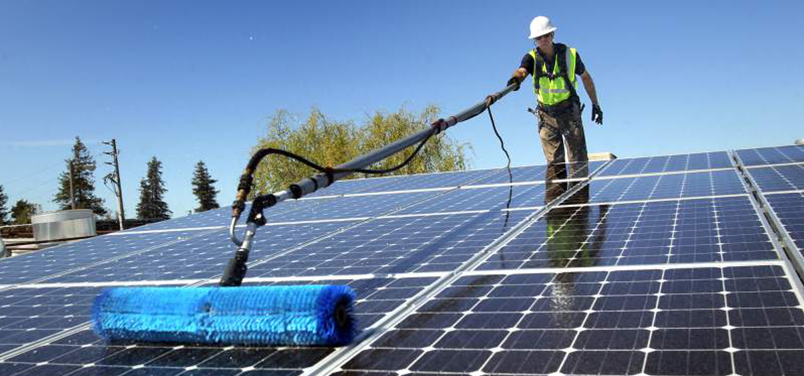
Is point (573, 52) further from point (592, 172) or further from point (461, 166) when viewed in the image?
point (461, 166)

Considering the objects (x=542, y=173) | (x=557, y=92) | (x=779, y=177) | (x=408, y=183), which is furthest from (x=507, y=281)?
(x=557, y=92)

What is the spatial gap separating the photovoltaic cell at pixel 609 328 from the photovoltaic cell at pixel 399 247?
2.86 ft

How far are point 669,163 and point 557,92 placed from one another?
1968mm

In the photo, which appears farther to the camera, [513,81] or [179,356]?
[513,81]

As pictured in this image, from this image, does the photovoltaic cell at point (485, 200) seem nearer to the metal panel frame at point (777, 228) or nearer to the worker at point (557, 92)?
the metal panel frame at point (777, 228)

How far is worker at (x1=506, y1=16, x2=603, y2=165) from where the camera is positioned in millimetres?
10664

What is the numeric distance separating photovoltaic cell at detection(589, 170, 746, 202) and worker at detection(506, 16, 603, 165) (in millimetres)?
2881

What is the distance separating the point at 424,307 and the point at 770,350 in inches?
58.7

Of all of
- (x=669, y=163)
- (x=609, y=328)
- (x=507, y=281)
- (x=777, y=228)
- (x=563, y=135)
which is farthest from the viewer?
(x=563, y=135)

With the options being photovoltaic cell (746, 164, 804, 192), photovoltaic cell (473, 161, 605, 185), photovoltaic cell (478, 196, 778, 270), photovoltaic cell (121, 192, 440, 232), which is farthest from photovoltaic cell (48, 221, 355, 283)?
photovoltaic cell (746, 164, 804, 192)

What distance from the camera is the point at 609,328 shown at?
284 centimetres

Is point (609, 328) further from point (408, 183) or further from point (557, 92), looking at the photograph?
point (557, 92)

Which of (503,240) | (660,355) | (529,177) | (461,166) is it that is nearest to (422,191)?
(529,177)

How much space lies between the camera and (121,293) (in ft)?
11.6
